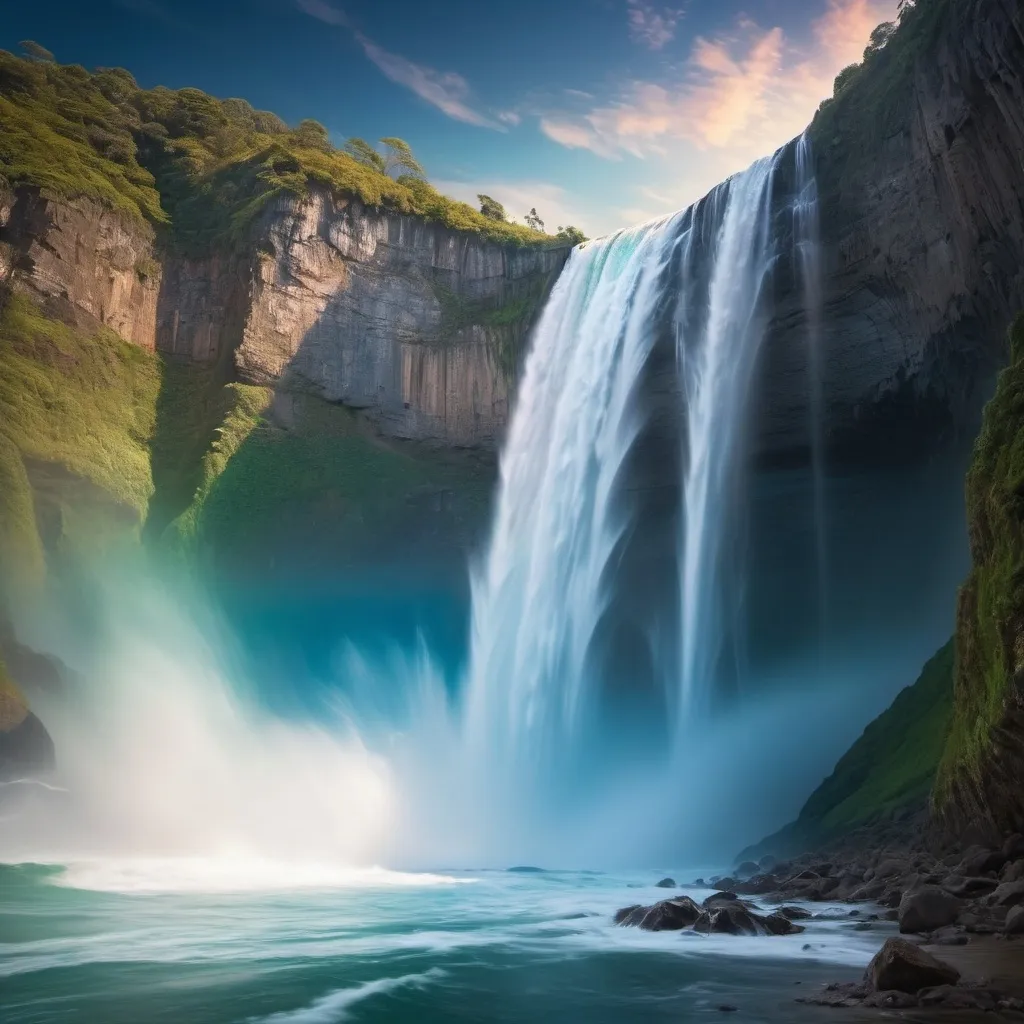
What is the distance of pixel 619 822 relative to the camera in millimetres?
25562

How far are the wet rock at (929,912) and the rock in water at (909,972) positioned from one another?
98.7 inches

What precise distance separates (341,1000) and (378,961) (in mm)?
1852

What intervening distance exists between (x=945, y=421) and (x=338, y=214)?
75.9ft

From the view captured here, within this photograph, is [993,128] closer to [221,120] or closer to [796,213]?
[796,213]

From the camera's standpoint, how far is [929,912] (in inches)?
311

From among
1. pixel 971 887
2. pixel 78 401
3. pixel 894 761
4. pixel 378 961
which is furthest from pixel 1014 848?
pixel 78 401

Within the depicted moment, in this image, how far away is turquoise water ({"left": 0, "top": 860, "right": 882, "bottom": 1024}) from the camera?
6.43m

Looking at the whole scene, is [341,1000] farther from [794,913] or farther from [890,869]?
[890,869]

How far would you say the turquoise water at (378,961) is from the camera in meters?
6.43

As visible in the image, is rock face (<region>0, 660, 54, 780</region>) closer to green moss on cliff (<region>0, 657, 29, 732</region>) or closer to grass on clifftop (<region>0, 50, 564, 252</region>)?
green moss on cliff (<region>0, 657, 29, 732</region>)

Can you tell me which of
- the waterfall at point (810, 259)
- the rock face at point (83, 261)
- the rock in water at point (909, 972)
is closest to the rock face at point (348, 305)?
the rock face at point (83, 261)

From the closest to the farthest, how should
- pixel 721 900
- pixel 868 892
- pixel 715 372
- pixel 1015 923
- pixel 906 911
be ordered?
pixel 1015 923
pixel 906 911
pixel 721 900
pixel 868 892
pixel 715 372

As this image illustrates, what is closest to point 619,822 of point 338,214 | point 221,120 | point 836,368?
point 836,368

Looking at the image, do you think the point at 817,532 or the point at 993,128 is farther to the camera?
the point at 817,532
